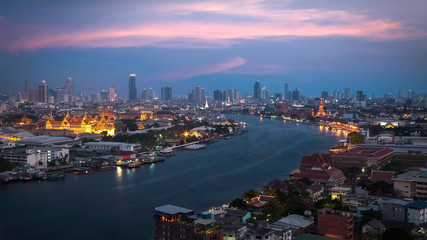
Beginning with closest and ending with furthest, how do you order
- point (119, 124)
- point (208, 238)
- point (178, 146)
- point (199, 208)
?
point (208, 238)
point (199, 208)
point (178, 146)
point (119, 124)

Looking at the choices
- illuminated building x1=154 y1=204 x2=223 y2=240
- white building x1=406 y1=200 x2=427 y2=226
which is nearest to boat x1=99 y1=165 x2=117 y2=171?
illuminated building x1=154 y1=204 x2=223 y2=240

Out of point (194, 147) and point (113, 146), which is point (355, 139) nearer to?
point (194, 147)

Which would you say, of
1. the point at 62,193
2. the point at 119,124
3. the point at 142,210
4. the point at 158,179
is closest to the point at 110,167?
the point at 158,179

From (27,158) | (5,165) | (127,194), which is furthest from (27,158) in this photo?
Answer: (127,194)

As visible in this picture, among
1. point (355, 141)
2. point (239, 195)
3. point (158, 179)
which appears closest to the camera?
point (239, 195)

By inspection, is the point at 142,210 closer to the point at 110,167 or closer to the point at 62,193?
the point at 62,193

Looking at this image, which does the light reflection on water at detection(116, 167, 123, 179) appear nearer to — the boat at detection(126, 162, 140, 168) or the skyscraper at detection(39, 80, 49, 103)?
the boat at detection(126, 162, 140, 168)

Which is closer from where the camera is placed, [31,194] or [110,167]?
[31,194]
